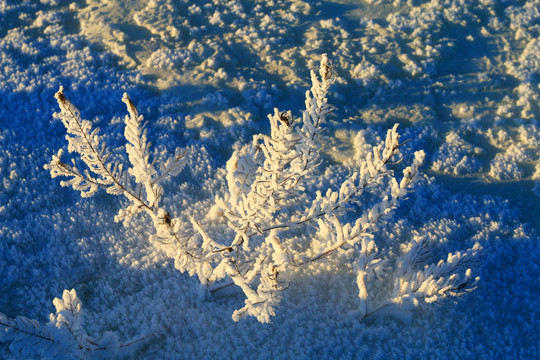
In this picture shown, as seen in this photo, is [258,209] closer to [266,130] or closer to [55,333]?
[55,333]

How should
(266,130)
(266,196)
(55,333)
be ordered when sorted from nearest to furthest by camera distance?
(266,196)
(55,333)
(266,130)

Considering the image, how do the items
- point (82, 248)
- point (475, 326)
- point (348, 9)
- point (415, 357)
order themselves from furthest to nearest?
point (348, 9) < point (82, 248) < point (475, 326) < point (415, 357)

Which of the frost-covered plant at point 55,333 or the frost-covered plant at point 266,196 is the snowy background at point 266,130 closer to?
the frost-covered plant at point 266,196

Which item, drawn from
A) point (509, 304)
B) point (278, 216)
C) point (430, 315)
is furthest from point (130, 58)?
point (509, 304)

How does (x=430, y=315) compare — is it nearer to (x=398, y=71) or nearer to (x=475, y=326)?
(x=475, y=326)

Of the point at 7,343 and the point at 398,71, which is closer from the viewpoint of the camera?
the point at 7,343

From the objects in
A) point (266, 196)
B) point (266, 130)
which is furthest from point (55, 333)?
point (266, 130)

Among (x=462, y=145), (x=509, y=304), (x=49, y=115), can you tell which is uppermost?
(x=49, y=115)
